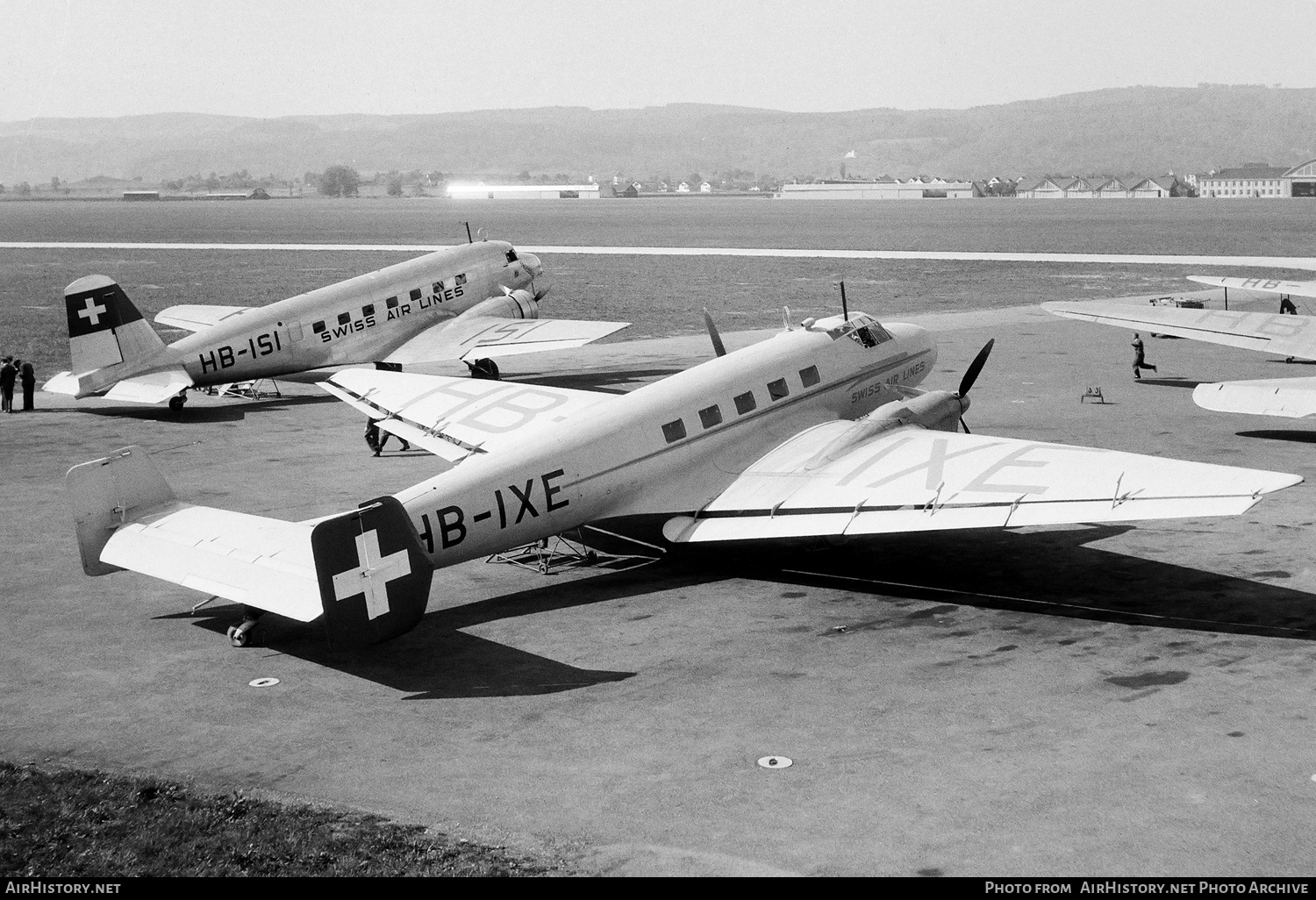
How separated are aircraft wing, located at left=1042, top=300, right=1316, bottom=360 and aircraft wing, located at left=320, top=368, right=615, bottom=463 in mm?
18746

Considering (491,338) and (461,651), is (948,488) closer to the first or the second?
(461,651)

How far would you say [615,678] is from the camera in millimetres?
17656

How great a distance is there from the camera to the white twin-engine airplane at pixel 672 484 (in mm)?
17453

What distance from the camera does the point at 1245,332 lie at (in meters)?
35.1

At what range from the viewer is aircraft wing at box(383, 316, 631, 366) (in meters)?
42.2

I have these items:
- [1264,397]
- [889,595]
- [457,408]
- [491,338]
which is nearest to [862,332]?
[889,595]

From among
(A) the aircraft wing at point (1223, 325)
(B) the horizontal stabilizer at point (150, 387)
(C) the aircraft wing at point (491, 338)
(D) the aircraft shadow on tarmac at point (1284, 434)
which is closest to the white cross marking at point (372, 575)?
(B) the horizontal stabilizer at point (150, 387)

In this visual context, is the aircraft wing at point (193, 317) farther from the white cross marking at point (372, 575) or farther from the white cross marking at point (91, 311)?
the white cross marking at point (372, 575)

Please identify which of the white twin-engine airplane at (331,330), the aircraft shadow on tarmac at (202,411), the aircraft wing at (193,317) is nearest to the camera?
the white twin-engine airplane at (331,330)

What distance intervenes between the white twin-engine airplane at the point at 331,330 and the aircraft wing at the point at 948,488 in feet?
63.7

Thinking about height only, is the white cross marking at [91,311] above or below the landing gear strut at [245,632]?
above

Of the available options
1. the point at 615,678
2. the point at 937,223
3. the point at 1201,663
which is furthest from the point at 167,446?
the point at 937,223

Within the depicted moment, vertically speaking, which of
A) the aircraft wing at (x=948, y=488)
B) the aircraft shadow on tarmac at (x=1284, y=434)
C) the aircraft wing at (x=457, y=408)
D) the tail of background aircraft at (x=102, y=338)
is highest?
the tail of background aircraft at (x=102, y=338)

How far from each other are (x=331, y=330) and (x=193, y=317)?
10020 millimetres
